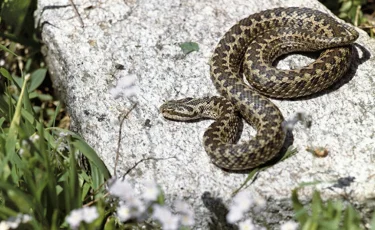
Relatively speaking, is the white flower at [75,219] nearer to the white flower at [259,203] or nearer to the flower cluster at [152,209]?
the flower cluster at [152,209]

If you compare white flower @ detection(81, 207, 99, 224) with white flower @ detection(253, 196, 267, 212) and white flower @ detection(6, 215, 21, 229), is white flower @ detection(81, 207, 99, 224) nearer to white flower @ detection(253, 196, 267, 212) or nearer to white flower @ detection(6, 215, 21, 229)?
white flower @ detection(6, 215, 21, 229)

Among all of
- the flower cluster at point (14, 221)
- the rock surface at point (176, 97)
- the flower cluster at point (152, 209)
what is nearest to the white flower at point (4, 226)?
the flower cluster at point (14, 221)

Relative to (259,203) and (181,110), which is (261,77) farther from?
(259,203)

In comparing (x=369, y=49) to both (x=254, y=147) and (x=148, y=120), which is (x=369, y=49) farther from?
(x=148, y=120)

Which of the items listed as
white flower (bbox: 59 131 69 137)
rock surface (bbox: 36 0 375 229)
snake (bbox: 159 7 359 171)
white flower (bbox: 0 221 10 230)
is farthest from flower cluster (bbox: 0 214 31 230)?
snake (bbox: 159 7 359 171)

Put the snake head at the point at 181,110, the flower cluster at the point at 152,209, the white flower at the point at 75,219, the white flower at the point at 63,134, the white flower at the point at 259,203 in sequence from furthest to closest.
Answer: the snake head at the point at 181,110 → the white flower at the point at 63,134 → the white flower at the point at 259,203 → the white flower at the point at 75,219 → the flower cluster at the point at 152,209

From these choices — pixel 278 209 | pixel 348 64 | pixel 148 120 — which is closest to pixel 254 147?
pixel 278 209
